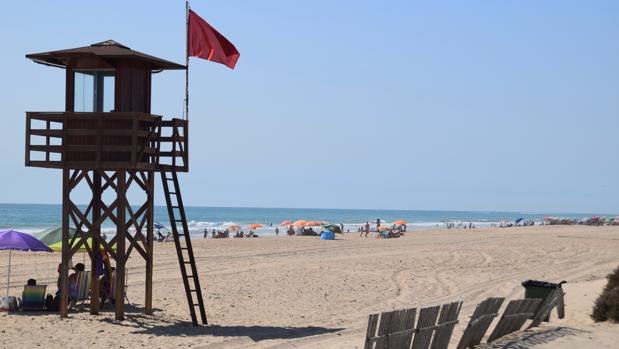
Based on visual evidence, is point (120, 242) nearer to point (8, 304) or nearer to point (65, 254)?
point (65, 254)

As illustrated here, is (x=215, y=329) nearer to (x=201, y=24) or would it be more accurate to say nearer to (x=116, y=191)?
(x=116, y=191)

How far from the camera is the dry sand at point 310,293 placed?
608 inches

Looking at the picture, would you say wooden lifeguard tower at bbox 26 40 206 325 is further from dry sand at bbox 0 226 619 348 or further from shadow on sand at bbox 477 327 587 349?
shadow on sand at bbox 477 327 587 349

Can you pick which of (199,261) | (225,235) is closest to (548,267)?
(199,261)

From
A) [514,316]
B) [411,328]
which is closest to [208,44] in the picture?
[514,316]

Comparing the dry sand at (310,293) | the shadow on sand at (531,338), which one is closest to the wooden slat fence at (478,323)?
the shadow on sand at (531,338)

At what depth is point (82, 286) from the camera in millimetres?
18875

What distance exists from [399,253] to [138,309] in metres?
22.3

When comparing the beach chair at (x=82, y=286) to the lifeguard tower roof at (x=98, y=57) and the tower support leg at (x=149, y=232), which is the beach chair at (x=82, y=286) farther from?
the lifeguard tower roof at (x=98, y=57)

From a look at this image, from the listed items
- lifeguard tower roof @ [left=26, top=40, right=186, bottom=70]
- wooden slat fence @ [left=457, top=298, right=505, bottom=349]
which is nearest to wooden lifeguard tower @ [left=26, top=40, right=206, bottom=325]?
lifeguard tower roof @ [left=26, top=40, right=186, bottom=70]

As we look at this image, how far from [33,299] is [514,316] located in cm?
999

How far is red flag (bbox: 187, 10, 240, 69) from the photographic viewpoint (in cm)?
1797

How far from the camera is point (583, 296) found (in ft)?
69.7

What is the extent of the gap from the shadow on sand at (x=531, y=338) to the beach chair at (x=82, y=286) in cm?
Answer: 906
